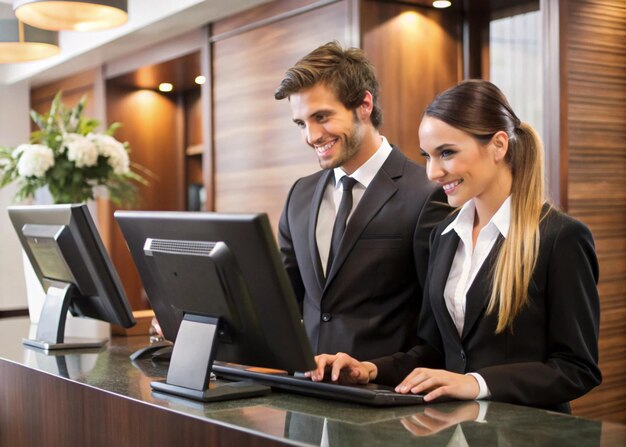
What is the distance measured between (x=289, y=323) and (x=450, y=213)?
0.75 meters

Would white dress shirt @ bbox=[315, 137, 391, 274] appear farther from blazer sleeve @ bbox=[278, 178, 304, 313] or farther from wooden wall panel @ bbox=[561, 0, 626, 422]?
wooden wall panel @ bbox=[561, 0, 626, 422]

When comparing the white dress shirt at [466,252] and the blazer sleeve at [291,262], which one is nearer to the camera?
the white dress shirt at [466,252]

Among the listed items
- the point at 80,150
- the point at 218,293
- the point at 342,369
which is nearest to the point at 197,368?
the point at 218,293

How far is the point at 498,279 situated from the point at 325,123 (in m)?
0.71

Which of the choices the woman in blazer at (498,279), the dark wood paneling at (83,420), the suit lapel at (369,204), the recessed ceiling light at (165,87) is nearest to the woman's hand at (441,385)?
the woman in blazer at (498,279)

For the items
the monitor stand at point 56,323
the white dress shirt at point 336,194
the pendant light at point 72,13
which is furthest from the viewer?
the pendant light at point 72,13

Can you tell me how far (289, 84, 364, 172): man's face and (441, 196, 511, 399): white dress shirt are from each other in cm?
42

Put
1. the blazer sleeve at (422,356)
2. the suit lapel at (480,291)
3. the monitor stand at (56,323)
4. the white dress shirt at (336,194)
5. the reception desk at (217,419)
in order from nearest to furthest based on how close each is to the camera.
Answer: the reception desk at (217,419) < the suit lapel at (480,291) < the blazer sleeve at (422,356) < the white dress shirt at (336,194) < the monitor stand at (56,323)

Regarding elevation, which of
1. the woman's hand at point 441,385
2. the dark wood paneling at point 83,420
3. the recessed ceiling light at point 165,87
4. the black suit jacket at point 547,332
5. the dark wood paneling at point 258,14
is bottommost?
the dark wood paneling at point 83,420

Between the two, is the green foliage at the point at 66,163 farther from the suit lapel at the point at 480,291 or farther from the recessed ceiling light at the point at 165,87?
the recessed ceiling light at the point at 165,87

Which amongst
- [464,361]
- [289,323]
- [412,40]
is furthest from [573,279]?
[412,40]

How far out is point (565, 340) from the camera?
188 centimetres

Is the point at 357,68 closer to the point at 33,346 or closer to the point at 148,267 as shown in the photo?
the point at 148,267

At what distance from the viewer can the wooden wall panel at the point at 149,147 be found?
22.9 ft
